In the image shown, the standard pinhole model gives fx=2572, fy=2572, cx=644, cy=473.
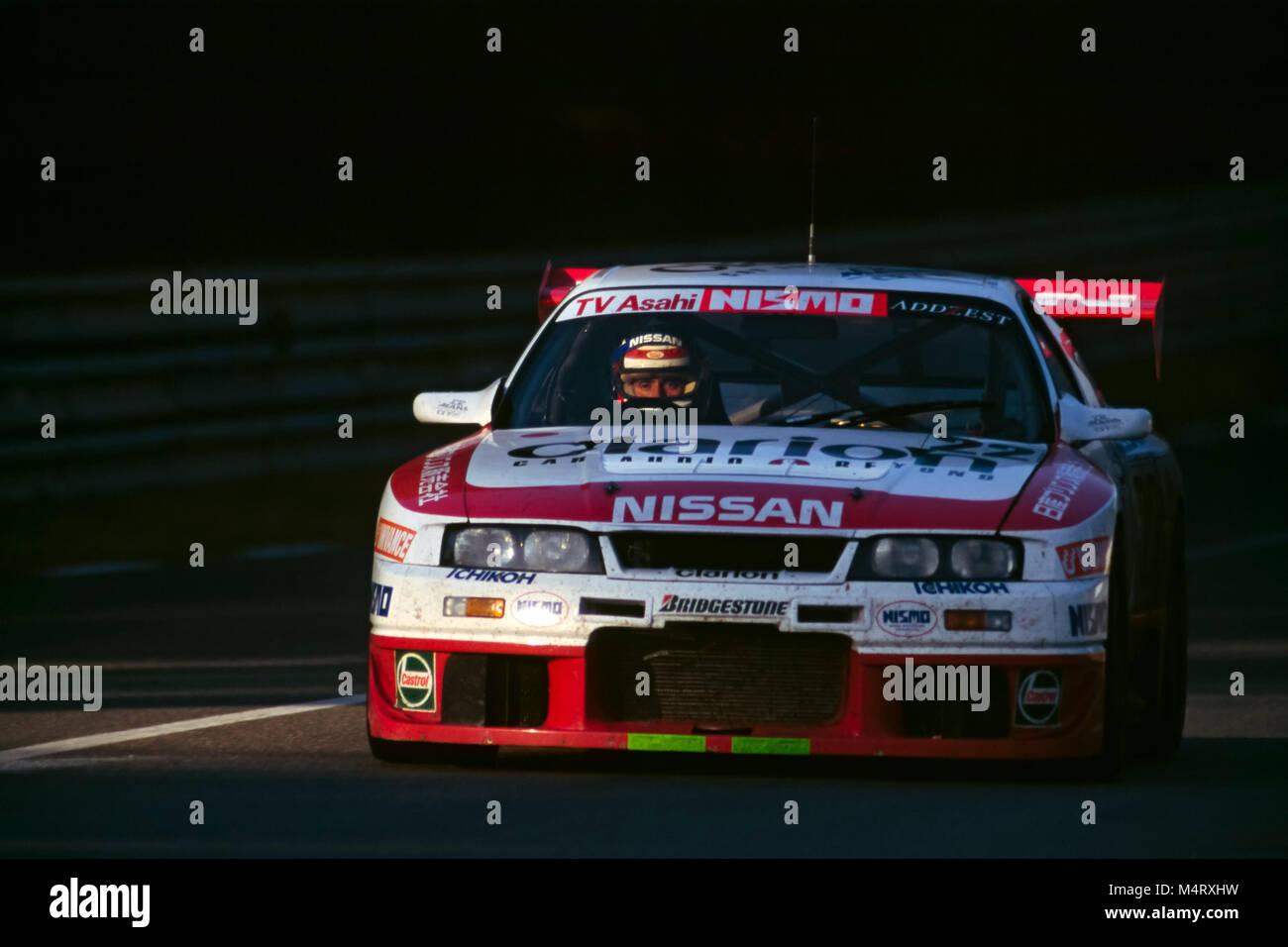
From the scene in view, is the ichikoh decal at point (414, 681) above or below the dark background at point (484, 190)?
below

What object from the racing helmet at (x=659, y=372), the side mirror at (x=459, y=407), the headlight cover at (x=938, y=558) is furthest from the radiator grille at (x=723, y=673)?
the side mirror at (x=459, y=407)

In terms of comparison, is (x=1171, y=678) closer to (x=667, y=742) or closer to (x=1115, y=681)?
(x=1115, y=681)

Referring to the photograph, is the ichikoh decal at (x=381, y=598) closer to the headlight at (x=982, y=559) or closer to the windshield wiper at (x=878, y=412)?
the windshield wiper at (x=878, y=412)

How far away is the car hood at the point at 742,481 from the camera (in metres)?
6.48

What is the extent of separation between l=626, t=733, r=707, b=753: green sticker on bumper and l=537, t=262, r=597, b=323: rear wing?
2.91 m

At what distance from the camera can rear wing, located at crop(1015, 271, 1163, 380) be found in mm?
8992

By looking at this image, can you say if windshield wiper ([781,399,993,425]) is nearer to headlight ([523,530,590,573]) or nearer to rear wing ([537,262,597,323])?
headlight ([523,530,590,573])

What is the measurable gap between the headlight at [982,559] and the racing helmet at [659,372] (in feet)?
4.46

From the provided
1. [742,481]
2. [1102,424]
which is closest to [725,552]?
[742,481]

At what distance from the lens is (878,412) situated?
24.3 feet

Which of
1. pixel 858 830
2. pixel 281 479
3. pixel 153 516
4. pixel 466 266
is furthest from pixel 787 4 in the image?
pixel 858 830

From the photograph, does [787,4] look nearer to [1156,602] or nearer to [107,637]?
[107,637]

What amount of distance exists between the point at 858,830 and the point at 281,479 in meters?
12.0

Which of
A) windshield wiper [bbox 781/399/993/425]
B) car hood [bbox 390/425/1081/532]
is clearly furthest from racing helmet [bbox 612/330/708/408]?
car hood [bbox 390/425/1081/532]
